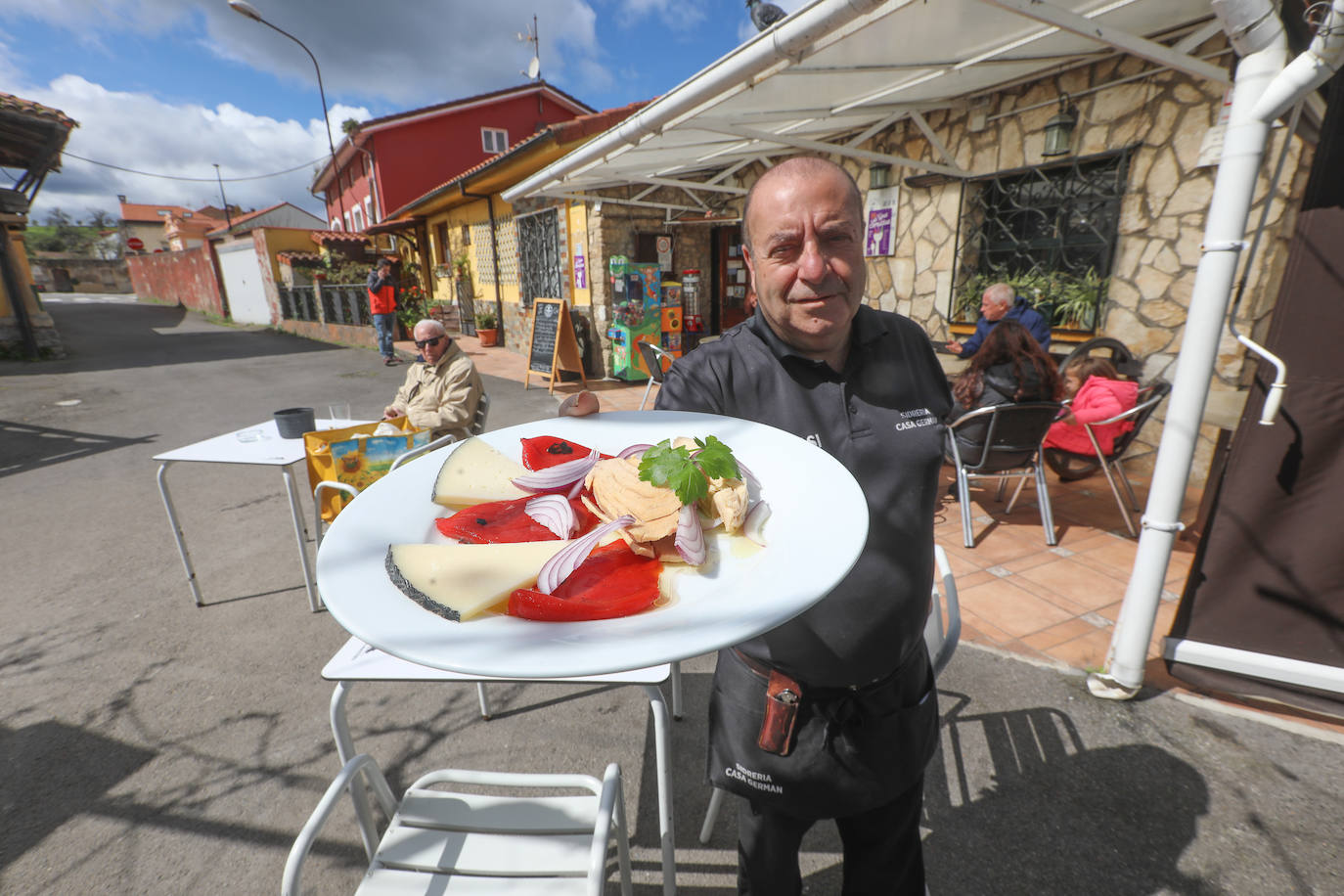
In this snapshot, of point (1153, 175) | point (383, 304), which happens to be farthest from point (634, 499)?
point (383, 304)

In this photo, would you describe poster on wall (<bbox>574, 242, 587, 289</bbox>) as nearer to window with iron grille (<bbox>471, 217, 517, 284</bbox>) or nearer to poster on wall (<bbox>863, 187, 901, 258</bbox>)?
window with iron grille (<bbox>471, 217, 517, 284</bbox>)

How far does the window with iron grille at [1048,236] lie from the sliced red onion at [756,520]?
5892mm

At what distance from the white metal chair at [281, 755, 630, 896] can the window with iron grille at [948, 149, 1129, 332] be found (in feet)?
19.9

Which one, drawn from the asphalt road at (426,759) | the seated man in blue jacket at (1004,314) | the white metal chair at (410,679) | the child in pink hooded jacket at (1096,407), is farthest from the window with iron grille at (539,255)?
the white metal chair at (410,679)

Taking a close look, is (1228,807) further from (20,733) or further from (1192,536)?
(20,733)

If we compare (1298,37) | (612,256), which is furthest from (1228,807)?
(612,256)

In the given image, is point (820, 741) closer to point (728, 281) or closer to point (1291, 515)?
point (1291, 515)

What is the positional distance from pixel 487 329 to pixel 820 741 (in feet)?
45.9

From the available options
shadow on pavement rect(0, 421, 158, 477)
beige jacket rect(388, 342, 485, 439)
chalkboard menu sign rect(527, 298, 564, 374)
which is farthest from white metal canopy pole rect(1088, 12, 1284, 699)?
shadow on pavement rect(0, 421, 158, 477)

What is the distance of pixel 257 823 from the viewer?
2.17m

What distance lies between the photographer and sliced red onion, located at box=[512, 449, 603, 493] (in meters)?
1.20

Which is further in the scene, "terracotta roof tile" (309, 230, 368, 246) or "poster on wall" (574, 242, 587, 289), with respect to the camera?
"terracotta roof tile" (309, 230, 368, 246)

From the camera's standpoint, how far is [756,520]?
1.03 meters

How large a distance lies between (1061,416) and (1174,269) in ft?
7.23
